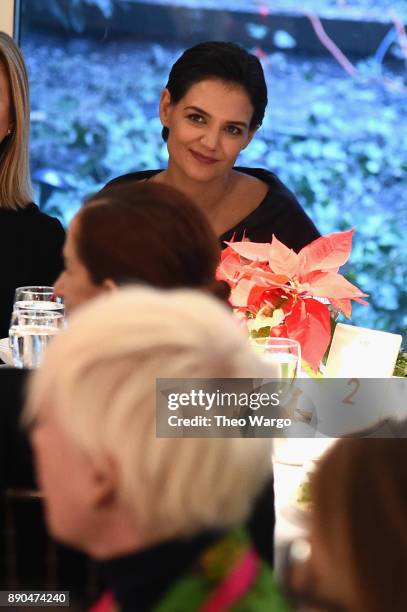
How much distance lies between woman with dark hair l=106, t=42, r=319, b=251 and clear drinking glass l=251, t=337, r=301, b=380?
3.60ft

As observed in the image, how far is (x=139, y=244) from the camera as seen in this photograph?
1.15 metres

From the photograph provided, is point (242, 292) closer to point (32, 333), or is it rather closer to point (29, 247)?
point (32, 333)

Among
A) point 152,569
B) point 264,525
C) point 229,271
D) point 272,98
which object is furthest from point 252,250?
point 272,98

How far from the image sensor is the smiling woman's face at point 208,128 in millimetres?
2416

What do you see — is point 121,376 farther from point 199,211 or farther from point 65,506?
point 199,211

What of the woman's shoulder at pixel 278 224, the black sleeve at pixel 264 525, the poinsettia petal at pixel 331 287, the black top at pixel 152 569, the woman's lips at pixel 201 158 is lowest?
the black sleeve at pixel 264 525

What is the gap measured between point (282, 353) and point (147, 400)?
0.75 meters

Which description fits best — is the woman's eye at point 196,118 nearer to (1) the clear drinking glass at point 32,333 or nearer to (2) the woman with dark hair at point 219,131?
(2) the woman with dark hair at point 219,131

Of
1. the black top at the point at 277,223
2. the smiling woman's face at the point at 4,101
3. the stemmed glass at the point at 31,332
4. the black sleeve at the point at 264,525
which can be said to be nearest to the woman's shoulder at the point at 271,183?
the black top at the point at 277,223

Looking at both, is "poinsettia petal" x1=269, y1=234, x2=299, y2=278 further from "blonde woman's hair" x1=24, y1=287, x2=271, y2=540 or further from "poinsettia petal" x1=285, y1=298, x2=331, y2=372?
"blonde woman's hair" x1=24, y1=287, x2=271, y2=540

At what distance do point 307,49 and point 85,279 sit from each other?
273 cm

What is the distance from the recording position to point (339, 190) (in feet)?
12.4

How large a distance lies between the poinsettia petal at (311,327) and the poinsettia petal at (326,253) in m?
0.06

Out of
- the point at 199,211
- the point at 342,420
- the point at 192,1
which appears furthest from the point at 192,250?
the point at 192,1
